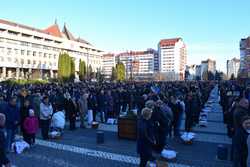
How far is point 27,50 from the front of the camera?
95.7 m

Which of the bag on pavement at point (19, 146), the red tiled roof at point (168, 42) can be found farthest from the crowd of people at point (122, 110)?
the red tiled roof at point (168, 42)

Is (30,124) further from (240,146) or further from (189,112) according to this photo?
(240,146)

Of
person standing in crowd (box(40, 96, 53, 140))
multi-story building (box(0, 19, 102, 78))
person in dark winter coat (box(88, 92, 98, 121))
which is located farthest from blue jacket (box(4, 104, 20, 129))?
multi-story building (box(0, 19, 102, 78))

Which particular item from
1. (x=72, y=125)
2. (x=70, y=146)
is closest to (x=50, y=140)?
(x=70, y=146)

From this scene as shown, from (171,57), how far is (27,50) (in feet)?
325

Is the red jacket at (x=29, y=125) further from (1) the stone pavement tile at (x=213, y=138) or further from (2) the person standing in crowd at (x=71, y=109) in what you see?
(1) the stone pavement tile at (x=213, y=138)

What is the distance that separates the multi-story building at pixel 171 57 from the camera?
179 m

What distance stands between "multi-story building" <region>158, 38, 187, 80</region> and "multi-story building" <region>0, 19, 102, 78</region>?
2871 inches

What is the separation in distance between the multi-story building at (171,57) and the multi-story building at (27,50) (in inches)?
2871

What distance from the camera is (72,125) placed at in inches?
556

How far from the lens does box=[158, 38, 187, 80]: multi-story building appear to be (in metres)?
179

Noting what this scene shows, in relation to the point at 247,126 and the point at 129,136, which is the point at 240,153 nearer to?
the point at 247,126

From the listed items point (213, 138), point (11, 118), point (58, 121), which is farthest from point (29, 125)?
point (213, 138)

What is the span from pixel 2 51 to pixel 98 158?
3271 inches
